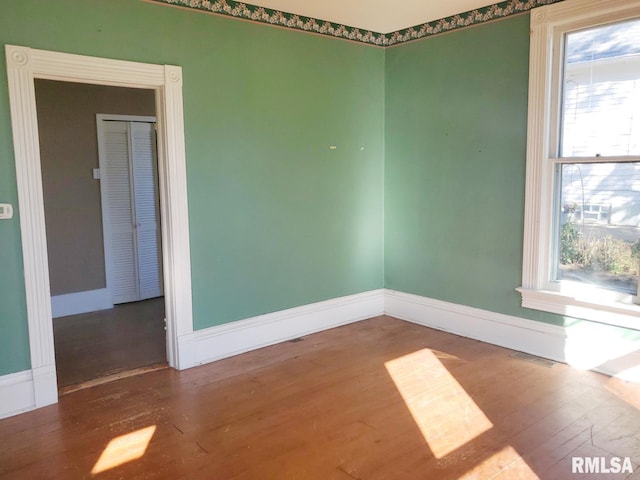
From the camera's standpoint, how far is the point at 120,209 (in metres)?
5.73

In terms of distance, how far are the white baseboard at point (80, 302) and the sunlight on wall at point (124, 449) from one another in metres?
2.98

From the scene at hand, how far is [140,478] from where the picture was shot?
2.47 m

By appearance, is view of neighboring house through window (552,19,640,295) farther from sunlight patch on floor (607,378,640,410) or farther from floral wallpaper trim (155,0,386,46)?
floral wallpaper trim (155,0,386,46)

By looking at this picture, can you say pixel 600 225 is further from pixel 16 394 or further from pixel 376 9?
pixel 16 394

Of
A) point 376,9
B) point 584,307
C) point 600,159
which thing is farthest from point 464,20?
point 584,307

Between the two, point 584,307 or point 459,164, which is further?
point 459,164

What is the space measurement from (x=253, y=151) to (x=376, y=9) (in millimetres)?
1513

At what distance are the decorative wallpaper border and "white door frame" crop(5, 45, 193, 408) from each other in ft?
2.05

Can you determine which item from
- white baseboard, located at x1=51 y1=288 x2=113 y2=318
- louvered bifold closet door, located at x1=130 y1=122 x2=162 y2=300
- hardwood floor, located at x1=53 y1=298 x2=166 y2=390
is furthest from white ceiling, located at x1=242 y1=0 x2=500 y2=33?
white baseboard, located at x1=51 y1=288 x2=113 y2=318

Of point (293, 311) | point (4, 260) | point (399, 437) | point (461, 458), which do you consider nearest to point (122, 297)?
point (293, 311)

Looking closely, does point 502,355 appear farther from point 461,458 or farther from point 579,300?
point 461,458

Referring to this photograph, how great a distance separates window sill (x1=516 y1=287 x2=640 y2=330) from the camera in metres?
3.48

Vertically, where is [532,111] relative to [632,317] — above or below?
above

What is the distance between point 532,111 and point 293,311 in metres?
2.54
